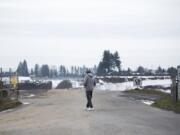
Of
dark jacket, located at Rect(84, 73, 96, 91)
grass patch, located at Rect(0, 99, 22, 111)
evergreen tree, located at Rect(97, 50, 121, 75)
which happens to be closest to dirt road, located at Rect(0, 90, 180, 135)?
dark jacket, located at Rect(84, 73, 96, 91)

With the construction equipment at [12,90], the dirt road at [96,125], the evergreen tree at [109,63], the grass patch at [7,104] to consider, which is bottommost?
the dirt road at [96,125]

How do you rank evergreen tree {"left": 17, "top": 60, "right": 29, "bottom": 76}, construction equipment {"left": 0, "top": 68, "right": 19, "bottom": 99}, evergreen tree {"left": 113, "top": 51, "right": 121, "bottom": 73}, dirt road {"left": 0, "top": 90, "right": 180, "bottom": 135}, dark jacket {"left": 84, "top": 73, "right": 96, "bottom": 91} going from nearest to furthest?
dirt road {"left": 0, "top": 90, "right": 180, "bottom": 135} < dark jacket {"left": 84, "top": 73, "right": 96, "bottom": 91} < construction equipment {"left": 0, "top": 68, "right": 19, "bottom": 99} < evergreen tree {"left": 113, "top": 51, "right": 121, "bottom": 73} < evergreen tree {"left": 17, "top": 60, "right": 29, "bottom": 76}

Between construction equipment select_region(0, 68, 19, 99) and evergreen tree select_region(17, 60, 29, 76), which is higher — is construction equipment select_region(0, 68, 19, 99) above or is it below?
below

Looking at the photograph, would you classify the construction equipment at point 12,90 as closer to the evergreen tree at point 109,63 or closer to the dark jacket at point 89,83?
the dark jacket at point 89,83

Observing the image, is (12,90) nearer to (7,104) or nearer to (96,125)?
(7,104)

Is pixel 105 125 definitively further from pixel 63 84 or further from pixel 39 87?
pixel 63 84

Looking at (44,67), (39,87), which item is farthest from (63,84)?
(44,67)

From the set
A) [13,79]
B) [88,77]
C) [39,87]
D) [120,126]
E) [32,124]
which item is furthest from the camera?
[39,87]

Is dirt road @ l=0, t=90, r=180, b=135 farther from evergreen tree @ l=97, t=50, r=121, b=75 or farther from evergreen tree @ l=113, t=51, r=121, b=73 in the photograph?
evergreen tree @ l=113, t=51, r=121, b=73

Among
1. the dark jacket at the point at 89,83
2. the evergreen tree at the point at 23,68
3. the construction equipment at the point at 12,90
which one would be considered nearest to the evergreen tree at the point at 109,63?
the evergreen tree at the point at 23,68

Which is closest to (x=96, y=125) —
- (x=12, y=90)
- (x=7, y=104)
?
(x=7, y=104)

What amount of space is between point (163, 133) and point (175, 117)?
18.9 ft

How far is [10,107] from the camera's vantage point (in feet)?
100

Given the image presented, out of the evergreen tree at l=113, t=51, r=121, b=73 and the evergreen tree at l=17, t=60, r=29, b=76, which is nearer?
the evergreen tree at l=113, t=51, r=121, b=73
